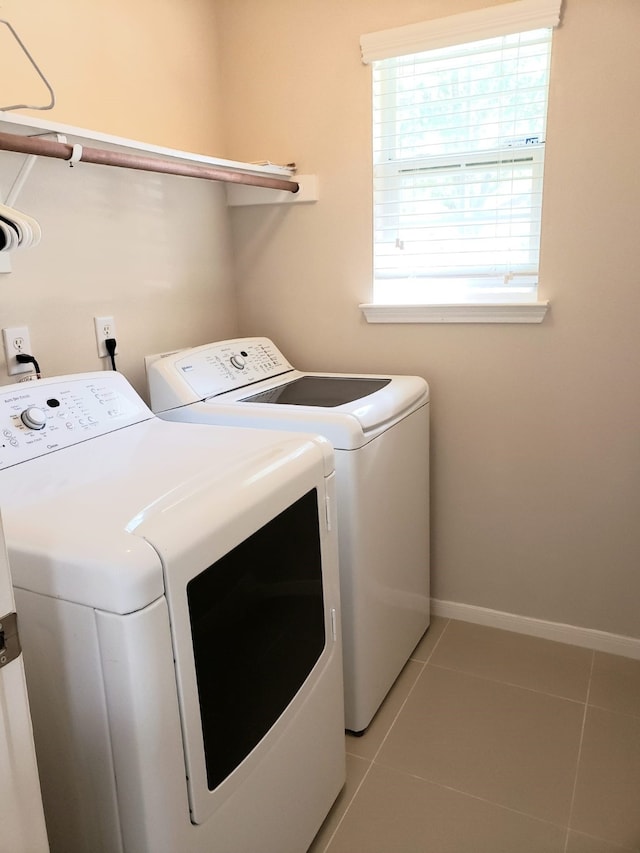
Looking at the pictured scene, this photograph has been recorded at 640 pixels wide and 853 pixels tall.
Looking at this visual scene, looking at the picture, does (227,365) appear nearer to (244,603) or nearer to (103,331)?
(103,331)

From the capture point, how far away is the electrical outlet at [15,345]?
1545 millimetres

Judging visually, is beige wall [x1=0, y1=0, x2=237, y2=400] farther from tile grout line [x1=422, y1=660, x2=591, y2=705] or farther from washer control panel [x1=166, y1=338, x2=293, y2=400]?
tile grout line [x1=422, y1=660, x2=591, y2=705]

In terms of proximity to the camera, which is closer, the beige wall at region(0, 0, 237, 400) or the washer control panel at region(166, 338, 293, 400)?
the beige wall at region(0, 0, 237, 400)

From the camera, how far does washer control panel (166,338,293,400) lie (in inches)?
73.3

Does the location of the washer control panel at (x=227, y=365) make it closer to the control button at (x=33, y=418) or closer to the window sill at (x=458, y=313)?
the window sill at (x=458, y=313)

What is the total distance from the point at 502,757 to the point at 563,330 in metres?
1.21

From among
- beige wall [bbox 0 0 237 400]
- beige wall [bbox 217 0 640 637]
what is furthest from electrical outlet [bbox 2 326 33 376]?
beige wall [bbox 217 0 640 637]

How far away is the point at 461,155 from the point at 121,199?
3.39 feet

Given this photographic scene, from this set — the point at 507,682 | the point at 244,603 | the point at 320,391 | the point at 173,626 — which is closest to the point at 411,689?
the point at 507,682

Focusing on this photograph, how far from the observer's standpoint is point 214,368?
1.95 meters

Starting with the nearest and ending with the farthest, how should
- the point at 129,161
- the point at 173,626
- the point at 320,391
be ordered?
the point at 173,626 < the point at 129,161 < the point at 320,391

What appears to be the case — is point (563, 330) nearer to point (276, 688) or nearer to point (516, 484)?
point (516, 484)

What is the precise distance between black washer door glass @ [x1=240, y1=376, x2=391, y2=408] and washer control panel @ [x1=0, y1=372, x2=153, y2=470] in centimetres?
37

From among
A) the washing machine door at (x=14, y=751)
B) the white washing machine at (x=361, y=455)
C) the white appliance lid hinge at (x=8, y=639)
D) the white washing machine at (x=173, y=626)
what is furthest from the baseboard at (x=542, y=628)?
the white appliance lid hinge at (x=8, y=639)
